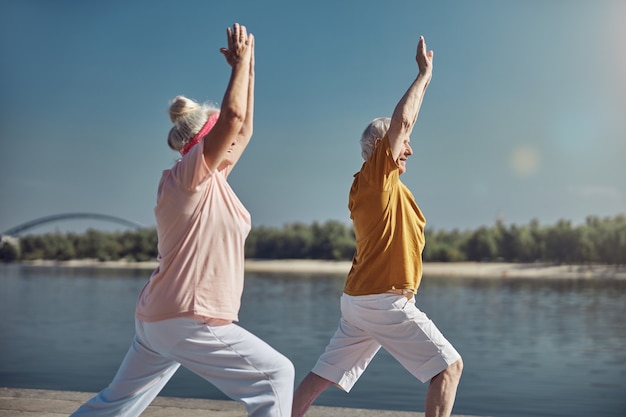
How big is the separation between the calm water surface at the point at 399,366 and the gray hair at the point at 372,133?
24.3ft

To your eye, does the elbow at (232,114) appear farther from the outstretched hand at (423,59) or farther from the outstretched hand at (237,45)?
the outstretched hand at (423,59)

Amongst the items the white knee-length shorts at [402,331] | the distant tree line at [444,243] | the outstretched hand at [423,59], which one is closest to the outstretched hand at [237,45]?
the outstretched hand at [423,59]

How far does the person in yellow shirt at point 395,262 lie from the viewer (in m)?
3.73

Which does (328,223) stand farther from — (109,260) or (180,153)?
(180,153)

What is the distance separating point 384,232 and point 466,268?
3121 inches

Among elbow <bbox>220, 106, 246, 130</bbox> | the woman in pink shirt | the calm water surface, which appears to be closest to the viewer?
elbow <bbox>220, 106, 246, 130</bbox>

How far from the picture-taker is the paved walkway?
495 centimetres

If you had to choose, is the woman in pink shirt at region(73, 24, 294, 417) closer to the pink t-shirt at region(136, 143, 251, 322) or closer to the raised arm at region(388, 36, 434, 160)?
the pink t-shirt at region(136, 143, 251, 322)

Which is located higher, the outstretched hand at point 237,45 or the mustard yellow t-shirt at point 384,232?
the outstretched hand at point 237,45

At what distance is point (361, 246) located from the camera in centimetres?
391

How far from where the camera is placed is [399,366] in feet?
57.3

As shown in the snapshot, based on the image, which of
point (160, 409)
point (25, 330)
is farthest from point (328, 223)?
point (160, 409)

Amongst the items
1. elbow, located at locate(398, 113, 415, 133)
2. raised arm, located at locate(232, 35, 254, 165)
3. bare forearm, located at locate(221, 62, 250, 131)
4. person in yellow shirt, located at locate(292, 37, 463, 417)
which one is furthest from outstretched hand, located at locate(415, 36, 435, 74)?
bare forearm, located at locate(221, 62, 250, 131)

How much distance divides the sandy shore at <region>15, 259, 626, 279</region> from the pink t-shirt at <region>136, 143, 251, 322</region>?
244 feet
